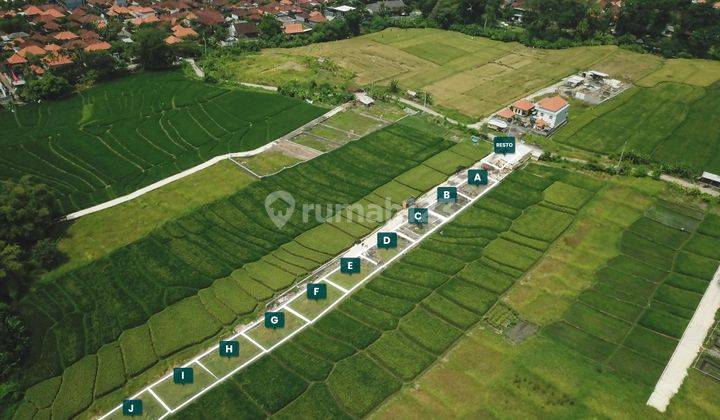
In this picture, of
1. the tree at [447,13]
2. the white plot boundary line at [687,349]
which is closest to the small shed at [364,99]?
the tree at [447,13]

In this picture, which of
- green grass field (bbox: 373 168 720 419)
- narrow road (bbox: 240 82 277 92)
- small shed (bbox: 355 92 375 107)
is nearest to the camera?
green grass field (bbox: 373 168 720 419)

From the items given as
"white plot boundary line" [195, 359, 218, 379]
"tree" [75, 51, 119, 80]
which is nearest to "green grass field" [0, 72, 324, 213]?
"tree" [75, 51, 119, 80]

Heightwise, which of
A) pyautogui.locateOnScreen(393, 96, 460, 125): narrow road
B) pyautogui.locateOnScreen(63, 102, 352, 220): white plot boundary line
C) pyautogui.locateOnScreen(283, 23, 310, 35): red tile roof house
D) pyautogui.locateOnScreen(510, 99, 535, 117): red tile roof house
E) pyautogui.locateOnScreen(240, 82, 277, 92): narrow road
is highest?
pyautogui.locateOnScreen(283, 23, 310, 35): red tile roof house

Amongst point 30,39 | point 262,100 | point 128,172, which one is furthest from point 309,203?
point 30,39

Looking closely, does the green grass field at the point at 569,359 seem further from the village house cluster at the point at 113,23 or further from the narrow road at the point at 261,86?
the village house cluster at the point at 113,23

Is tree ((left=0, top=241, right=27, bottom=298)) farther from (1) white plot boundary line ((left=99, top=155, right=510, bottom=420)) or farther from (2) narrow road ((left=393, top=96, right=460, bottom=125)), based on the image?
(2) narrow road ((left=393, top=96, right=460, bottom=125))

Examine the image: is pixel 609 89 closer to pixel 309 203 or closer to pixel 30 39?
pixel 309 203

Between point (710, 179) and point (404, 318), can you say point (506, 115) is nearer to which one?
point (710, 179)
